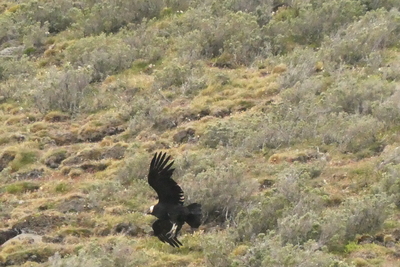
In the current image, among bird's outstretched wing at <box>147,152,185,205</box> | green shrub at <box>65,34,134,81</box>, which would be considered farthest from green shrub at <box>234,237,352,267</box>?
green shrub at <box>65,34,134,81</box>

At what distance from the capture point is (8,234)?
14266mm

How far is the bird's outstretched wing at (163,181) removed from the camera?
10250 mm

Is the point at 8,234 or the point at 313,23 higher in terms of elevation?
the point at 313,23

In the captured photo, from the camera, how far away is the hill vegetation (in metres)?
12.7

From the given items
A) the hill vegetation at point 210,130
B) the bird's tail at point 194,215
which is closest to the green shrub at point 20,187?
the hill vegetation at point 210,130

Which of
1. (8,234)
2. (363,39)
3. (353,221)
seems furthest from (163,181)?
(363,39)

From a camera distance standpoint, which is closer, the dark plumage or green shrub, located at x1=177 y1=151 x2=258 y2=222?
green shrub, located at x1=177 y1=151 x2=258 y2=222

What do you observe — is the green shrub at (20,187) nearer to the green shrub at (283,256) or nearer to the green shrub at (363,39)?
the green shrub at (283,256)

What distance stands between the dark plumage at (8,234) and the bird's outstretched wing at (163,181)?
4519mm

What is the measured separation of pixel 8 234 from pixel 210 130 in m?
4.53

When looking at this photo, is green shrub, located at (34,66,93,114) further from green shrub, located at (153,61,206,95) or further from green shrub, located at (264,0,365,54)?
green shrub, located at (264,0,365,54)

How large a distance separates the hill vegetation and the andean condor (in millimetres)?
1540

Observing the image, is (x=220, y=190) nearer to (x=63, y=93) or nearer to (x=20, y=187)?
(x=20, y=187)

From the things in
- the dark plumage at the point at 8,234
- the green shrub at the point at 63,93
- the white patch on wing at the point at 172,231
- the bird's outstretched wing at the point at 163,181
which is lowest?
the dark plumage at the point at 8,234
